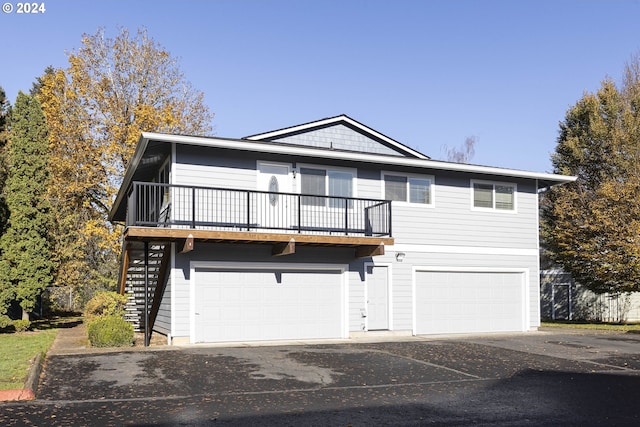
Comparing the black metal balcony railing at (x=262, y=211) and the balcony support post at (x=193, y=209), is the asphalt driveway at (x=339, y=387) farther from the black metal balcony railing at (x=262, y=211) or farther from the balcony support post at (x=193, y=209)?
the black metal balcony railing at (x=262, y=211)

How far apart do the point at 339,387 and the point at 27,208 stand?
1562 centimetres

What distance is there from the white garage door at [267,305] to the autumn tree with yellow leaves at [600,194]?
15265 millimetres

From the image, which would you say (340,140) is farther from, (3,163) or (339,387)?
(3,163)

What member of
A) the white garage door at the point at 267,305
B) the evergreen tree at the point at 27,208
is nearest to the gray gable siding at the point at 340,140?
the white garage door at the point at 267,305

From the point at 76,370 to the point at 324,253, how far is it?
28.1 ft

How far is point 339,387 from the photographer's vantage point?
10.8 meters

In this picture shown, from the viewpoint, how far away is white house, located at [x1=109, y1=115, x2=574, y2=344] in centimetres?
1720

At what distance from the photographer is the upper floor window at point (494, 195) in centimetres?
2184

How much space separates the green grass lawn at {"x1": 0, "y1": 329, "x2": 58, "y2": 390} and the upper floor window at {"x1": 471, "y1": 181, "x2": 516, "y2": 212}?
14046 mm

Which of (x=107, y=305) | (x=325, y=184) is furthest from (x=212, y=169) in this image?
(x=107, y=305)

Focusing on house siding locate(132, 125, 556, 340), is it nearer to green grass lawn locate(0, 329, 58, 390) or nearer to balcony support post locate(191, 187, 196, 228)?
balcony support post locate(191, 187, 196, 228)

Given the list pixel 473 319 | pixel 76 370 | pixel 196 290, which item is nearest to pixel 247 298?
pixel 196 290

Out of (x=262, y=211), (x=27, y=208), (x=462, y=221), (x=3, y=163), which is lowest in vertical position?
(x=462, y=221)

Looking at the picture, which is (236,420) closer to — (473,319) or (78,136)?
(473,319)
